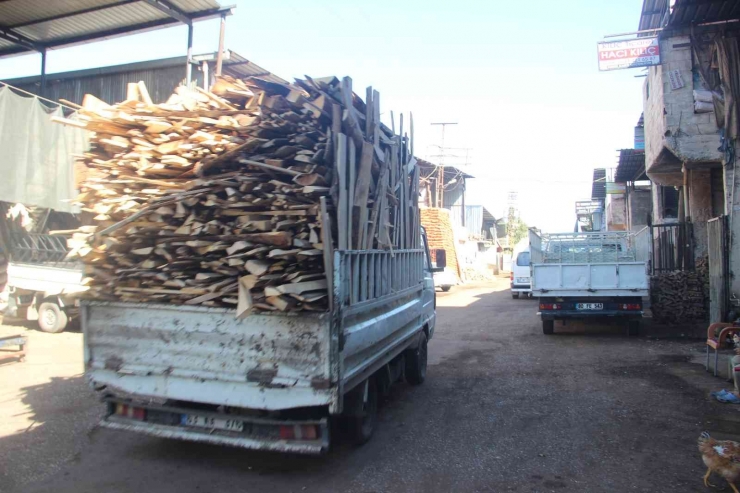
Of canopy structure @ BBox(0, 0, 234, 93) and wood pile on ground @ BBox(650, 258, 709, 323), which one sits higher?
canopy structure @ BBox(0, 0, 234, 93)

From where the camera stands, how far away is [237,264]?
4.02 m

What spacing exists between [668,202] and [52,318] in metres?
19.0

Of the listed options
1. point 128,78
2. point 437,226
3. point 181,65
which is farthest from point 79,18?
point 437,226

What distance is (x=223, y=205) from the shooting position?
424 centimetres

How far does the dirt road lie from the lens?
4.16 m

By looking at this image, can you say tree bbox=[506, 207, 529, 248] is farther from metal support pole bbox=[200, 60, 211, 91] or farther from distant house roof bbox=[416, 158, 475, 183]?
metal support pole bbox=[200, 60, 211, 91]

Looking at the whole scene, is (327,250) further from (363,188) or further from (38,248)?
(38,248)

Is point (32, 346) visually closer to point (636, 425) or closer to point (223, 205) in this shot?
point (223, 205)

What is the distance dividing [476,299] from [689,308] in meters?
9.78

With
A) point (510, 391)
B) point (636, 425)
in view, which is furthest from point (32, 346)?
point (636, 425)

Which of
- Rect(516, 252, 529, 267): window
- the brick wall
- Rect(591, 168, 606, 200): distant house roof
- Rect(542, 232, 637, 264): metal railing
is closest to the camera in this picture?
Rect(542, 232, 637, 264): metal railing

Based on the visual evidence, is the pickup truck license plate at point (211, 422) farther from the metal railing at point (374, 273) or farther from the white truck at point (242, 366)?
the metal railing at point (374, 273)

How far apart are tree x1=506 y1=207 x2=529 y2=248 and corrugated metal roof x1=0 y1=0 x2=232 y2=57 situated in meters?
46.4

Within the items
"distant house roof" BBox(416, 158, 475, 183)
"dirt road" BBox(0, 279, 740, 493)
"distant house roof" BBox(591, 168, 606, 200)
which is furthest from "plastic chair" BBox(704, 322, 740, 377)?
"distant house roof" BBox(416, 158, 475, 183)
